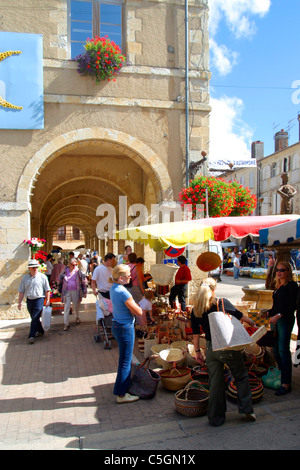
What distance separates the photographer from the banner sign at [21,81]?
909 cm

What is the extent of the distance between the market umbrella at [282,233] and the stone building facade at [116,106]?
4.93 m

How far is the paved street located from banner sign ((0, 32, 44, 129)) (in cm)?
593

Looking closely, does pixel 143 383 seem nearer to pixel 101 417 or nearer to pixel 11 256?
pixel 101 417

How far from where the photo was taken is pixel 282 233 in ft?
16.3

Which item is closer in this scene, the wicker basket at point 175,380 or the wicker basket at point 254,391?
the wicker basket at point 254,391

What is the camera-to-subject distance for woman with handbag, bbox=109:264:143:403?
4305 millimetres

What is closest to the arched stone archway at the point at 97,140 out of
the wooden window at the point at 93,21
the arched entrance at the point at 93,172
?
the arched entrance at the point at 93,172

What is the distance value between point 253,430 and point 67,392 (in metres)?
2.39

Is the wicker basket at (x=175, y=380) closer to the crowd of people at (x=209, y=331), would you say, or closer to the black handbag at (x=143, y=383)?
the black handbag at (x=143, y=383)

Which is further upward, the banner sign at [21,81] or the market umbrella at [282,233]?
the banner sign at [21,81]

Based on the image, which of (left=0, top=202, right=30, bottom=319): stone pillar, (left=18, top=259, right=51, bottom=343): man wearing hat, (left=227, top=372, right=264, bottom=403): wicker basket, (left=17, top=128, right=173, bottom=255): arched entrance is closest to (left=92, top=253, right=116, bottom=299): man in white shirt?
(left=18, top=259, right=51, bottom=343): man wearing hat

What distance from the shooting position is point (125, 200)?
14.7m

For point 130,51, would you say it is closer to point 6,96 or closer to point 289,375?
point 6,96

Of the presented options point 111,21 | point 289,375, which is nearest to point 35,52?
point 111,21
